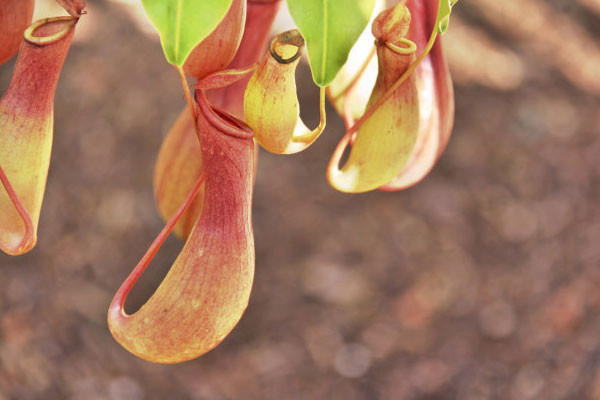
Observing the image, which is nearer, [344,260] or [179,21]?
[179,21]

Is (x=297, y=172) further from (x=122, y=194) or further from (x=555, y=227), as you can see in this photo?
(x=555, y=227)

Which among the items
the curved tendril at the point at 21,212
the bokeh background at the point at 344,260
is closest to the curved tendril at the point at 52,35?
the curved tendril at the point at 21,212

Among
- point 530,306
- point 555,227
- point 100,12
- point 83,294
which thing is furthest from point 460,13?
point 83,294

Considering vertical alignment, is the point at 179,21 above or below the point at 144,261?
above

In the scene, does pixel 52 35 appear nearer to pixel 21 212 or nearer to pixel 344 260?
pixel 21 212

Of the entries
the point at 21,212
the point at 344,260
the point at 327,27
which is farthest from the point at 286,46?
the point at 344,260
